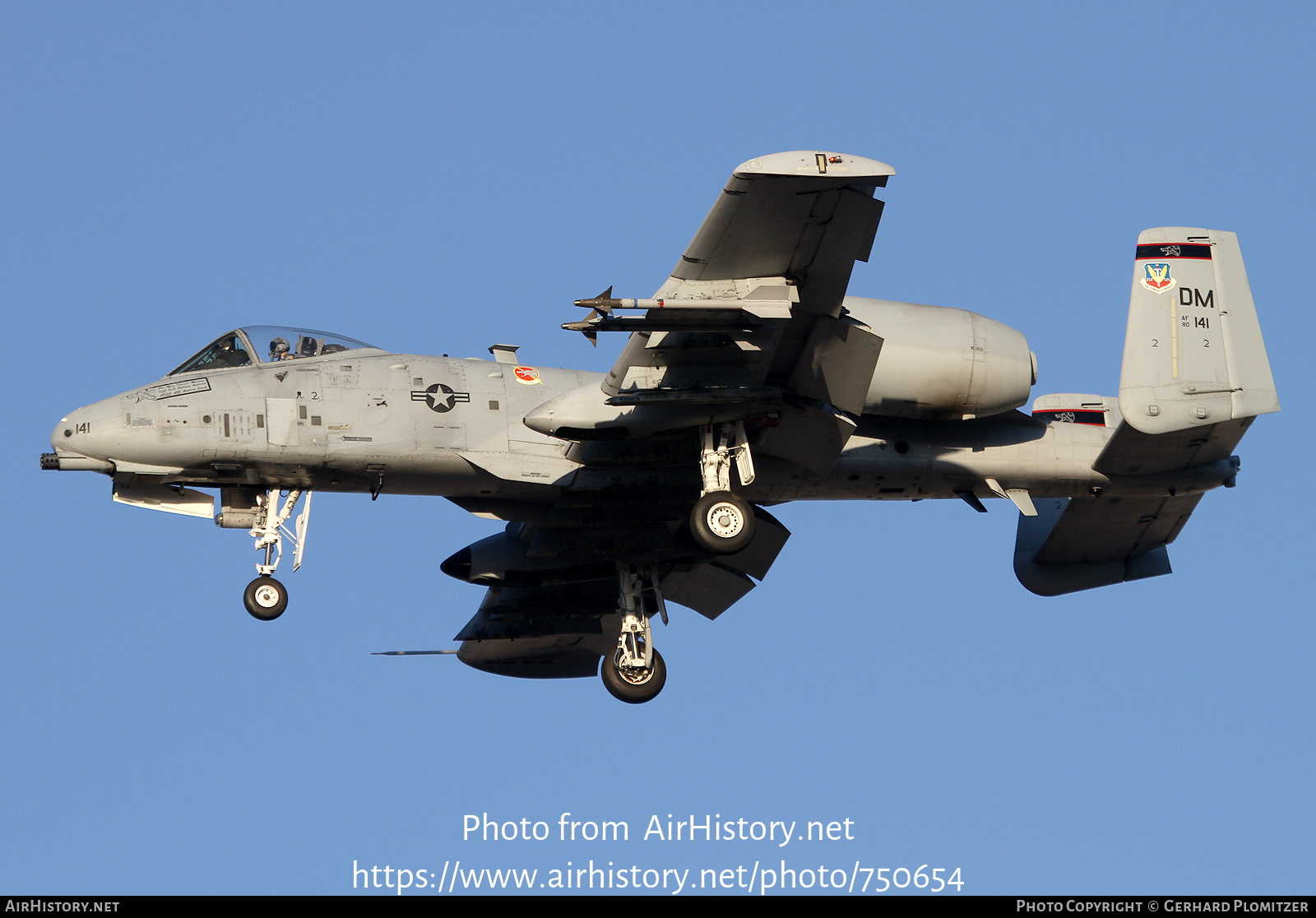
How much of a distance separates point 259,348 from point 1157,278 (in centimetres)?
1165

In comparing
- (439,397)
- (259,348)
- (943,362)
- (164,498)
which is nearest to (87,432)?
(164,498)

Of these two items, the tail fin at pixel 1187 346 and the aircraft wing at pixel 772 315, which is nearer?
the aircraft wing at pixel 772 315

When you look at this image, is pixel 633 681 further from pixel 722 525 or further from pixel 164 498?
pixel 164 498

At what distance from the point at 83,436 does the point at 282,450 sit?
2413 mm

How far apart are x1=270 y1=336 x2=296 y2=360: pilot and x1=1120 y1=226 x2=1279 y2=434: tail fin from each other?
1078 cm

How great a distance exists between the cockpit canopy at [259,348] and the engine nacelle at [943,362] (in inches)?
273

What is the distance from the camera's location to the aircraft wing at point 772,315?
18.0m

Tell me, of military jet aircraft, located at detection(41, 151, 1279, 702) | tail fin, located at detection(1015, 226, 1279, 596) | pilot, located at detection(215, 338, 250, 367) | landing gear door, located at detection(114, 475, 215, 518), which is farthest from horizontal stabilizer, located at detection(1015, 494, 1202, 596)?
landing gear door, located at detection(114, 475, 215, 518)

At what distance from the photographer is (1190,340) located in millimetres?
21828

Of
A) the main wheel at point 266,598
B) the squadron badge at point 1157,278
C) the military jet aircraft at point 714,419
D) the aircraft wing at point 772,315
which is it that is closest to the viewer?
the aircraft wing at point 772,315

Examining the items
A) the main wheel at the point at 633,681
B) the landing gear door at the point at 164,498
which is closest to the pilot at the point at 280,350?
the landing gear door at the point at 164,498

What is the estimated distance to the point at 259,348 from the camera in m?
21.8

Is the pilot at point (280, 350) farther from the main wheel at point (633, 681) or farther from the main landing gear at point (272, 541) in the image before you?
the main wheel at point (633, 681)
